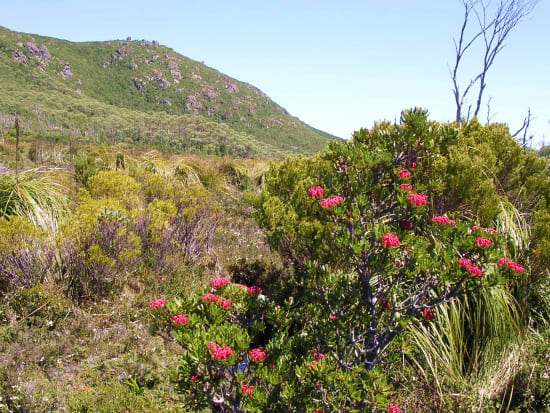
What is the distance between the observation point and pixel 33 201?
4.22 metres

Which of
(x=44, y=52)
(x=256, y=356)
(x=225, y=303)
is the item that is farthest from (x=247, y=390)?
(x=44, y=52)

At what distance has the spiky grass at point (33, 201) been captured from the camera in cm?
412

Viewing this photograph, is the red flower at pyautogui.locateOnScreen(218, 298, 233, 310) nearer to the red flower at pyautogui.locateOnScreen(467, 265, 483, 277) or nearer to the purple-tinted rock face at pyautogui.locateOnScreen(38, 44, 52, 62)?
the red flower at pyautogui.locateOnScreen(467, 265, 483, 277)

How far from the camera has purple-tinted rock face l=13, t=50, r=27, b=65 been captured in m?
82.0

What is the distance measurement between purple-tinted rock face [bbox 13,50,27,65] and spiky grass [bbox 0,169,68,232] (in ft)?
346

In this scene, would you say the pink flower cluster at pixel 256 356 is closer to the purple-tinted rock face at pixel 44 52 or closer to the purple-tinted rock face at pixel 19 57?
the purple-tinted rock face at pixel 19 57

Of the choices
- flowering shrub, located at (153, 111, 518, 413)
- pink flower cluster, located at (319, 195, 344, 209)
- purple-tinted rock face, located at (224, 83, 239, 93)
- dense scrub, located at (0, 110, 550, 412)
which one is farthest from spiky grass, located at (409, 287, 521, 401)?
purple-tinted rock face, located at (224, 83, 239, 93)

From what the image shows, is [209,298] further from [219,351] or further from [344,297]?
[344,297]

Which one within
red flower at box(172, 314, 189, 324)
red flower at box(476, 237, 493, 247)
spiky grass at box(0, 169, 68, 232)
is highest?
red flower at box(476, 237, 493, 247)

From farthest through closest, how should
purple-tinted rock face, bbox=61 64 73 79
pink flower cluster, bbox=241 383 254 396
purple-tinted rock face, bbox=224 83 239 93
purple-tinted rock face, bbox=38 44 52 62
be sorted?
purple-tinted rock face, bbox=224 83 239 93
purple-tinted rock face, bbox=38 44 52 62
purple-tinted rock face, bbox=61 64 73 79
pink flower cluster, bbox=241 383 254 396

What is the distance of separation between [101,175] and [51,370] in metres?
2.73

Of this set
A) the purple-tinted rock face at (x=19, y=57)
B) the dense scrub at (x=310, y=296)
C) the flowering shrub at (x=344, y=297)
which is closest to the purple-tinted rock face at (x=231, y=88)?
the purple-tinted rock face at (x=19, y=57)

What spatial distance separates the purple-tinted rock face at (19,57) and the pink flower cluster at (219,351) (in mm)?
109901

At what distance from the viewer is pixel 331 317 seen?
2119 mm
